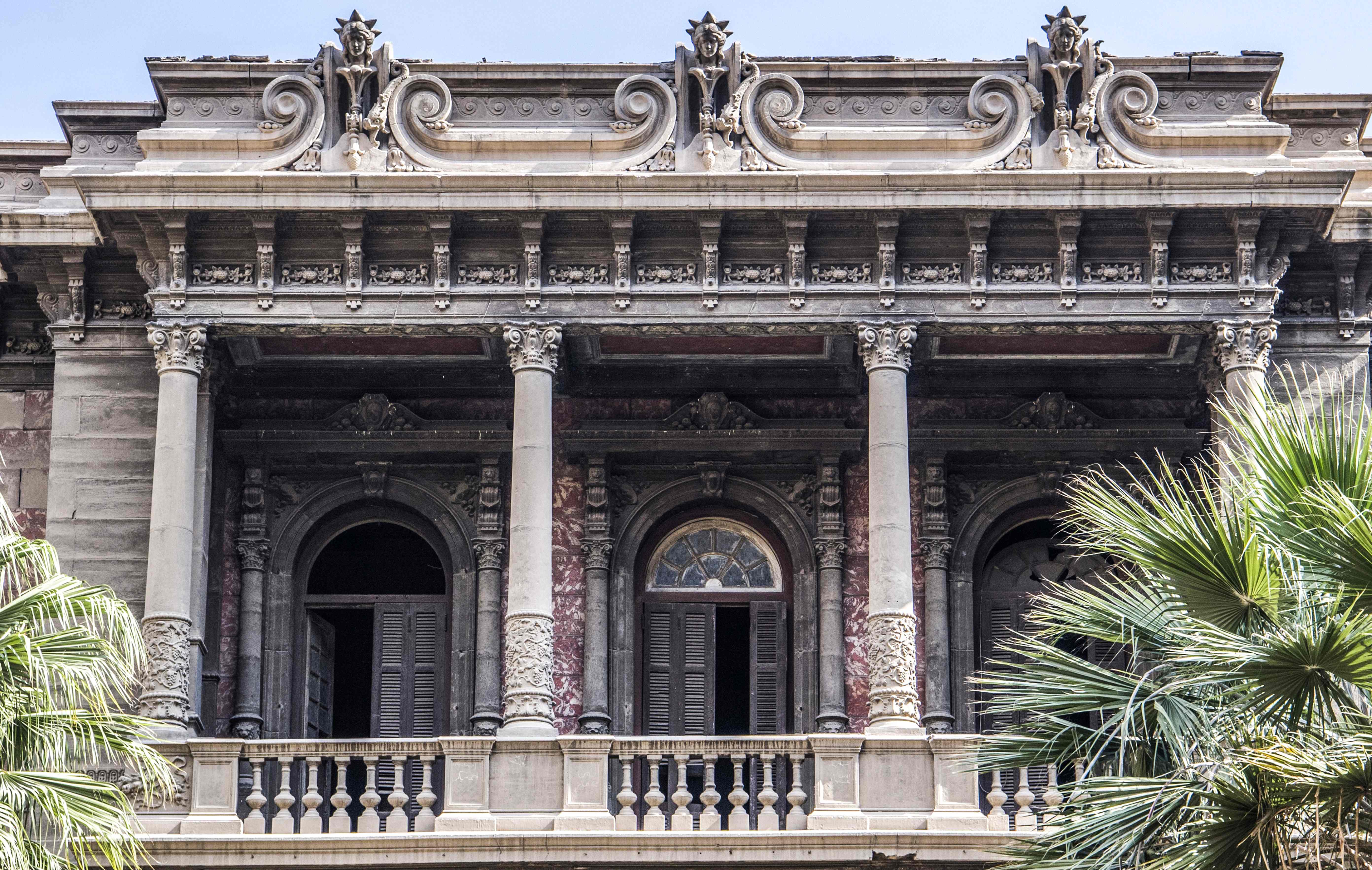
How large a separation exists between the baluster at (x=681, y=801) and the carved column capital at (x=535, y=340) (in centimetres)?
381

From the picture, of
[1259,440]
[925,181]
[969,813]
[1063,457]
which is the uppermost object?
[925,181]

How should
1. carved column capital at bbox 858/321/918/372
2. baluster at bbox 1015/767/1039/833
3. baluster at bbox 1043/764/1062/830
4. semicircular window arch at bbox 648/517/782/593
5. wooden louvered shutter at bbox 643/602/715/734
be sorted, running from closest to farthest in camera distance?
baluster at bbox 1043/764/1062/830 → baluster at bbox 1015/767/1039/833 → carved column capital at bbox 858/321/918/372 → wooden louvered shutter at bbox 643/602/715/734 → semicircular window arch at bbox 648/517/782/593

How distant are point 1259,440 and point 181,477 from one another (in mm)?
10345

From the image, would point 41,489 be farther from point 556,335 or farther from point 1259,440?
point 1259,440

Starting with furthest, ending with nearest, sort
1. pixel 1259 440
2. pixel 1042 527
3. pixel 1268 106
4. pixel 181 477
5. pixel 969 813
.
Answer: pixel 1042 527
pixel 1268 106
pixel 181 477
pixel 969 813
pixel 1259 440

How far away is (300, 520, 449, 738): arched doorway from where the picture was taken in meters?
24.9

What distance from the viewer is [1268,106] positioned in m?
24.2

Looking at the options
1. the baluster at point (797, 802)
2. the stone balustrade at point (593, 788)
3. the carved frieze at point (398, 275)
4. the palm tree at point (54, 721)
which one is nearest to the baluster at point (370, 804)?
the stone balustrade at point (593, 788)

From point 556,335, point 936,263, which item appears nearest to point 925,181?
point 936,263

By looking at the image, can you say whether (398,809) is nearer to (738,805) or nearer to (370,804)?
(370,804)

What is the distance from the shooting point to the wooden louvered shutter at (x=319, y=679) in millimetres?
25125

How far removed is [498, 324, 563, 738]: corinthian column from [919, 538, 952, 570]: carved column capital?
13.0 ft

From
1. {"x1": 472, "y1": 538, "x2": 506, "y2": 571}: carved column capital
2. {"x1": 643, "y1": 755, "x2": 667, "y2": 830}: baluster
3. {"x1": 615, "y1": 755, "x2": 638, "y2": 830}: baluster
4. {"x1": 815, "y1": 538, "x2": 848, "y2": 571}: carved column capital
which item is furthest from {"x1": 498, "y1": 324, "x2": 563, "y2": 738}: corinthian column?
{"x1": 815, "y1": 538, "x2": 848, "y2": 571}: carved column capital

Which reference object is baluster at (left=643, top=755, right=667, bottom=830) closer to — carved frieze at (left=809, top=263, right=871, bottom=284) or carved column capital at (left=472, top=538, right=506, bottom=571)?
carved column capital at (left=472, top=538, right=506, bottom=571)
